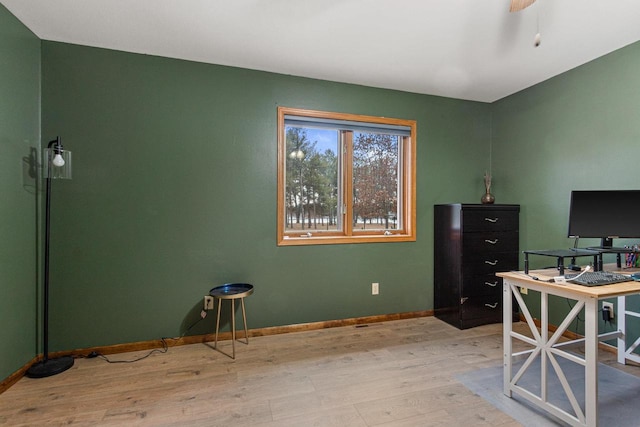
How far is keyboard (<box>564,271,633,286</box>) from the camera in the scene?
169 centimetres

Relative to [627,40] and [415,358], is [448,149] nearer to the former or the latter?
[627,40]

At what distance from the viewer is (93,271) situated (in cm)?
249

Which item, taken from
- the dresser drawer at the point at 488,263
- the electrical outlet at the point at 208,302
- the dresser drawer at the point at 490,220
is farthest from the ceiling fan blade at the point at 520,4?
the electrical outlet at the point at 208,302

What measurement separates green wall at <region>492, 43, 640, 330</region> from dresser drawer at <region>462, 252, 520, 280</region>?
185 mm

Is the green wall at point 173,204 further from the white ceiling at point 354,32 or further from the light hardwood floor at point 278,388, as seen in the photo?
the light hardwood floor at point 278,388

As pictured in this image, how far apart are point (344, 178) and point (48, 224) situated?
2.43 metres

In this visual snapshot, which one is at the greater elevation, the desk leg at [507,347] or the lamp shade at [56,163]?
the lamp shade at [56,163]

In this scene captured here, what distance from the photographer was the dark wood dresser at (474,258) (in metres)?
3.07

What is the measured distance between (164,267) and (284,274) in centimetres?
103

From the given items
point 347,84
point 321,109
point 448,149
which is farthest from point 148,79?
point 448,149

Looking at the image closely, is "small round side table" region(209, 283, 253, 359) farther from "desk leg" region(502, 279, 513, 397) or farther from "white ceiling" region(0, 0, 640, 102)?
"white ceiling" region(0, 0, 640, 102)

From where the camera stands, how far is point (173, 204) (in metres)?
2.68

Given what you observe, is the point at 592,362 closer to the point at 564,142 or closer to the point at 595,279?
the point at 595,279

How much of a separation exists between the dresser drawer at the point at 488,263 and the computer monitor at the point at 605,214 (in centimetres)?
95
